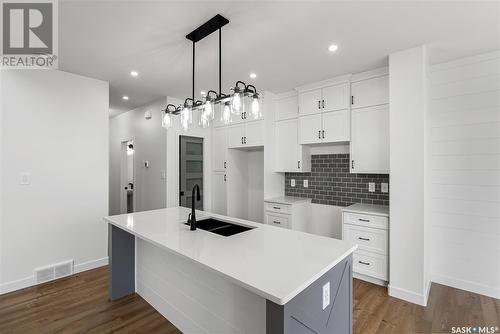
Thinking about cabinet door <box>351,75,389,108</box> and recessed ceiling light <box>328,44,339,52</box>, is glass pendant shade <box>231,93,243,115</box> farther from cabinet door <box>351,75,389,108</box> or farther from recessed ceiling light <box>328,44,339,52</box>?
cabinet door <box>351,75,389,108</box>

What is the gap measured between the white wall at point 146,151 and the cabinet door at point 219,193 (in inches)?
39.5

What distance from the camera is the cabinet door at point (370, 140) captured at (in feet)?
9.78

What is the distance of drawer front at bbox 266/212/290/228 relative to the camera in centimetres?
369

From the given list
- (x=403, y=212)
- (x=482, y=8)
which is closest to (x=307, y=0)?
(x=482, y=8)

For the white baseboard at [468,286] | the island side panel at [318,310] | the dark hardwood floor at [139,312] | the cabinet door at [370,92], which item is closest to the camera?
the island side panel at [318,310]

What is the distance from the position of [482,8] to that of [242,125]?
316 centimetres

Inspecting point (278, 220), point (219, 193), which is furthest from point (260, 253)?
point (219, 193)

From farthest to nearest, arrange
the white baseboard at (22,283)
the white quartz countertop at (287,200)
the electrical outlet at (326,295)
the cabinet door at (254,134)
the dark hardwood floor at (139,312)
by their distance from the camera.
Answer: the cabinet door at (254,134), the white quartz countertop at (287,200), the white baseboard at (22,283), the dark hardwood floor at (139,312), the electrical outlet at (326,295)

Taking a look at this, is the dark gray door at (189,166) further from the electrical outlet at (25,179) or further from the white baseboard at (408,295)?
the white baseboard at (408,295)

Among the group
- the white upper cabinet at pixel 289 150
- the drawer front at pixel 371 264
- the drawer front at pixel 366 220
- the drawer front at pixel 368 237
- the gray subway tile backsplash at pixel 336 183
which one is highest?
the white upper cabinet at pixel 289 150

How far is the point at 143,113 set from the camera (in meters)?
4.83

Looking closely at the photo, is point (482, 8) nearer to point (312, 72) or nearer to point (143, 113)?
point (312, 72)

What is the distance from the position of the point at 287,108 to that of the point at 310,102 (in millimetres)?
479

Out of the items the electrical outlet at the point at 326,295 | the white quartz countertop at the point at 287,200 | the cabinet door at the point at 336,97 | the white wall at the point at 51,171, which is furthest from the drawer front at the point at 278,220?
the white wall at the point at 51,171
